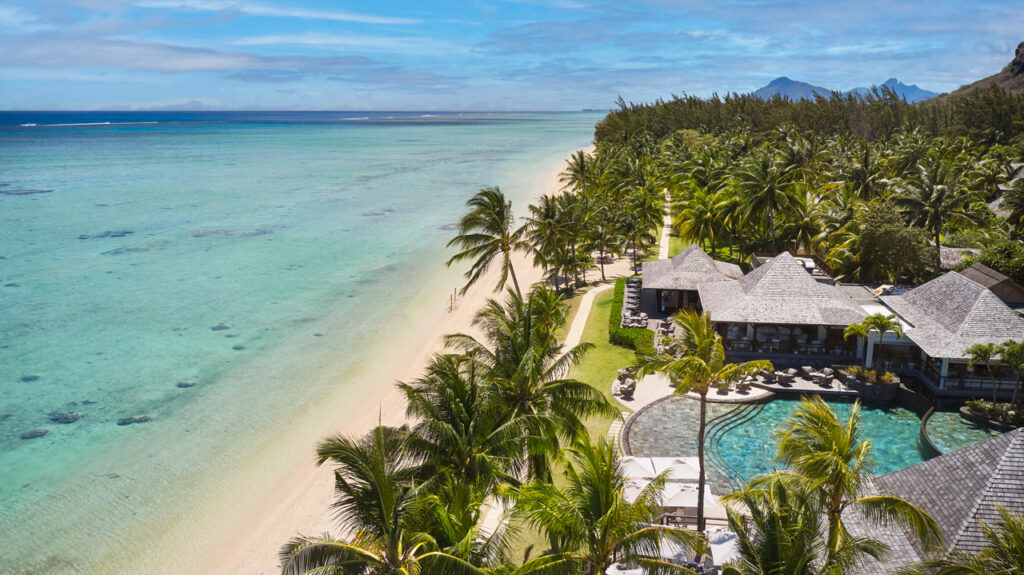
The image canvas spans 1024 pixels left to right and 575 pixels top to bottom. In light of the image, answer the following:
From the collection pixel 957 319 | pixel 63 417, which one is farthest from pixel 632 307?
pixel 63 417

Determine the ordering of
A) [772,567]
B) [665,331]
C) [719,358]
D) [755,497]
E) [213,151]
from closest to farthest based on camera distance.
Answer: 1. [772,567]
2. [755,497]
3. [719,358]
4. [665,331]
5. [213,151]

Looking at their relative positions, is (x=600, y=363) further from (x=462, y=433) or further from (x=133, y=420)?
(x=133, y=420)

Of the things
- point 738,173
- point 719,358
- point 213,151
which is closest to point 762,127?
point 738,173

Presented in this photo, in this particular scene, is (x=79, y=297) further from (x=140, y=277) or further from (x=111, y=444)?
(x=111, y=444)

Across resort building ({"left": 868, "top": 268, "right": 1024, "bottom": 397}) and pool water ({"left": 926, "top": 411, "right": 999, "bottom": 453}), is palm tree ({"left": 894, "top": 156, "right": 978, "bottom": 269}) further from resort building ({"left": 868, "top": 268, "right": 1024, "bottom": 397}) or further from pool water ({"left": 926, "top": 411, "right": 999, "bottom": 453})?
pool water ({"left": 926, "top": 411, "right": 999, "bottom": 453})

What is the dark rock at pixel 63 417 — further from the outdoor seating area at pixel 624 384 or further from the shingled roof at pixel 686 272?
the shingled roof at pixel 686 272
